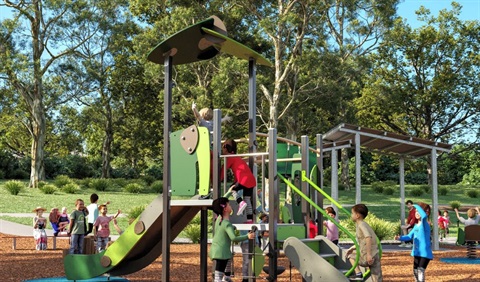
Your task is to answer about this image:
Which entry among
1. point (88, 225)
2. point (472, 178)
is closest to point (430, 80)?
point (472, 178)

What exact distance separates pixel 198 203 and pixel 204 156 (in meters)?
0.67

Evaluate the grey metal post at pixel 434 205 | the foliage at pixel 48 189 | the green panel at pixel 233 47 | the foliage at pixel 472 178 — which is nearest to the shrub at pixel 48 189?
the foliage at pixel 48 189

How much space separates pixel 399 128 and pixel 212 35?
41.3m

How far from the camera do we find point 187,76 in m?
38.9

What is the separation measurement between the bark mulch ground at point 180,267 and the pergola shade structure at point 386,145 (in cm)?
199

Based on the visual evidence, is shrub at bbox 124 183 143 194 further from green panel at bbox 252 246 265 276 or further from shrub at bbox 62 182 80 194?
green panel at bbox 252 246 265 276

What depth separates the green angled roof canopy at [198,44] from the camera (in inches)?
386

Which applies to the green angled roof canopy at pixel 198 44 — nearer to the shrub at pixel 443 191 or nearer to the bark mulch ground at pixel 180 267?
the bark mulch ground at pixel 180 267

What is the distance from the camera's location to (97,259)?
11.0m

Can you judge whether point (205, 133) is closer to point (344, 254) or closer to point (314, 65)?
point (344, 254)

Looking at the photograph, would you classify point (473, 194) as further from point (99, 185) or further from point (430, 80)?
point (99, 185)

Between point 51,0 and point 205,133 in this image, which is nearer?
point 205,133

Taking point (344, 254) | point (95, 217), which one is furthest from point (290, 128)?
point (344, 254)

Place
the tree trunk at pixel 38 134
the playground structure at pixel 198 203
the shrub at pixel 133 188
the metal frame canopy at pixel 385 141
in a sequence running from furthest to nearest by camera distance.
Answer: the tree trunk at pixel 38 134, the shrub at pixel 133 188, the metal frame canopy at pixel 385 141, the playground structure at pixel 198 203
